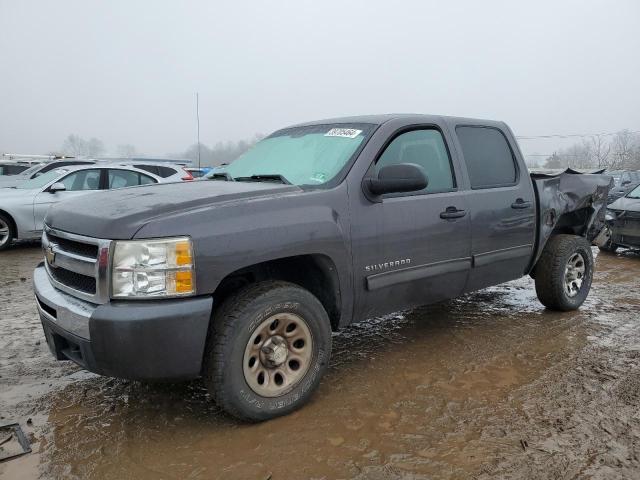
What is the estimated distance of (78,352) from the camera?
2.70 meters

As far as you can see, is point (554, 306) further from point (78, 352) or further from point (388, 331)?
point (78, 352)

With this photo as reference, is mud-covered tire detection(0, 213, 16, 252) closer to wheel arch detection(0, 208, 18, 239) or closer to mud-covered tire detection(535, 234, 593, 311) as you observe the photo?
wheel arch detection(0, 208, 18, 239)

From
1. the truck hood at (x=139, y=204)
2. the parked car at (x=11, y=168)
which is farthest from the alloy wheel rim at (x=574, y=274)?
the parked car at (x=11, y=168)

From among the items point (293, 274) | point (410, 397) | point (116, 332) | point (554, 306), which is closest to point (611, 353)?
point (554, 306)

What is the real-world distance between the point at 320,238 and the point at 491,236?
175 centimetres

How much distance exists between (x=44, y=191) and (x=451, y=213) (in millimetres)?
7912

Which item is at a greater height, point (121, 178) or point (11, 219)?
point (121, 178)

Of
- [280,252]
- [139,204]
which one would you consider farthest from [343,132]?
[139,204]

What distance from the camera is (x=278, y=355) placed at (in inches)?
113

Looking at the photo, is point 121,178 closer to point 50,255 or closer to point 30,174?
point 30,174

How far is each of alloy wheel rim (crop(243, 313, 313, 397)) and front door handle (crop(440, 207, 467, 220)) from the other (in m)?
1.38

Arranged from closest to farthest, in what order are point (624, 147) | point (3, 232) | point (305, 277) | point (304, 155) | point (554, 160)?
1. point (305, 277)
2. point (304, 155)
3. point (3, 232)
4. point (554, 160)
5. point (624, 147)

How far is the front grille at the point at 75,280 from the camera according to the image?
2649 millimetres

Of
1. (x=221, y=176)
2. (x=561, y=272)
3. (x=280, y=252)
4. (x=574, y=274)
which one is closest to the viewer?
(x=280, y=252)
